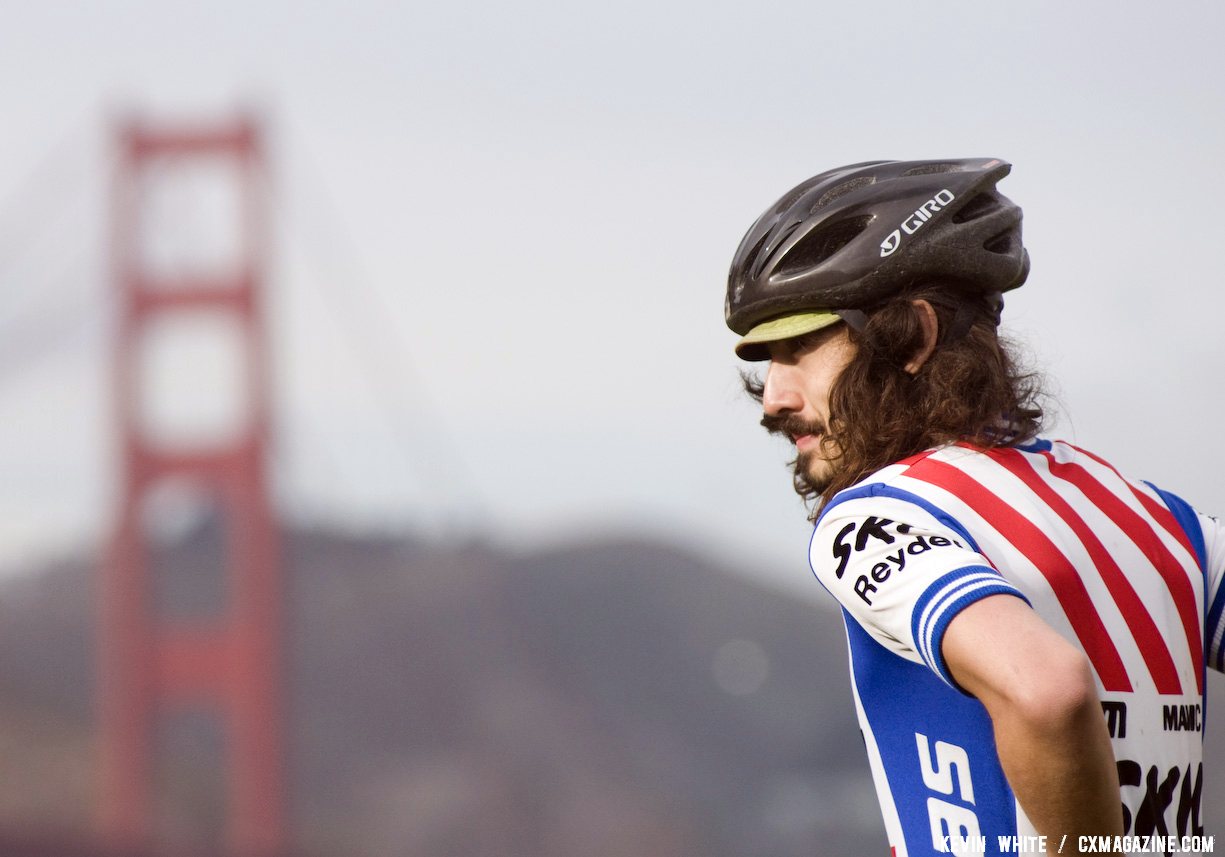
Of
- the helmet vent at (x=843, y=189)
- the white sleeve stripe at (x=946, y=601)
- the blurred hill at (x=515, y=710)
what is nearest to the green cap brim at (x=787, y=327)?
the helmet vent at (x=843, y=189)

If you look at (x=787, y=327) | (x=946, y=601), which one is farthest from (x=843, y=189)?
(x=946, y=601)

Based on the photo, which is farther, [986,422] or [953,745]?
[986,422]

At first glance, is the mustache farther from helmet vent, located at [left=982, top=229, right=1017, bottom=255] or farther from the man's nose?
helmet vent, located at [left=982, top=229, right=1017, bottom=255]

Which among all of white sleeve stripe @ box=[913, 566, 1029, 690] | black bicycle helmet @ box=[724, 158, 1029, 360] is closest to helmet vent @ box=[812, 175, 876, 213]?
black bicycle helmet @ box=[724, 158, 1029, 360]

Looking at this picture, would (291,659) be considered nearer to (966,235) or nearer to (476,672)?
(476,672)

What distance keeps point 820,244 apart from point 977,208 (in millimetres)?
193

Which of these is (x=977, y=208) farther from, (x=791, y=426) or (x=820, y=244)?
(x=791, y=426)

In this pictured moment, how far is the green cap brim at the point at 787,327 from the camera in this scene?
1550 mm

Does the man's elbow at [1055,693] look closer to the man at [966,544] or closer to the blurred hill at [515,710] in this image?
the man at [966,544]

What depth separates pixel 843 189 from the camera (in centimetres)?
161

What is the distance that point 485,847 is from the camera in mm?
50656

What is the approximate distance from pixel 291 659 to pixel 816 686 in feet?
129

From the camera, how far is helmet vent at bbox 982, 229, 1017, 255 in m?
1.61

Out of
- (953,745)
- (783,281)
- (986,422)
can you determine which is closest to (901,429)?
(986,422)
